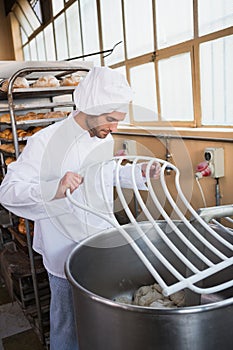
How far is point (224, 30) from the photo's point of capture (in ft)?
5.58

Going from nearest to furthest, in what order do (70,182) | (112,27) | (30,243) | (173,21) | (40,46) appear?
(70,182) → (30,243) → (173,21) → (112,27) → (40,46)

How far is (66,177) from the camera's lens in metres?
0.96

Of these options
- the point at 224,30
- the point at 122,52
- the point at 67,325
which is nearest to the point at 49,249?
the point at 67,325

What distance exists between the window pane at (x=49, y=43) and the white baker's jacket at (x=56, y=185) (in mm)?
3322

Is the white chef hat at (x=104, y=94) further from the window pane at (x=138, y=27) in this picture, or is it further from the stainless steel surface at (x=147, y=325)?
the window pane at (x=138, y=27)

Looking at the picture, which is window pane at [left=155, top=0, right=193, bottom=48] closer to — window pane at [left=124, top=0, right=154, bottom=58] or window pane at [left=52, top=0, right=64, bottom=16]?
window pane at [left=124, top=0, right=154, bottom=58]

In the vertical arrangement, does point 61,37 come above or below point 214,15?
above

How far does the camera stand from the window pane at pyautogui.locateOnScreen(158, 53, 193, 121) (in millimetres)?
2035

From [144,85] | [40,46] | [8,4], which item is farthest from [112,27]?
[8,4]

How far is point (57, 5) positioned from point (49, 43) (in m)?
0.62

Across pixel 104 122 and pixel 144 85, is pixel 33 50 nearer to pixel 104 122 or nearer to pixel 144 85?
pixel 144 85

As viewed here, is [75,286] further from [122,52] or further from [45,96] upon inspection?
[122,52]

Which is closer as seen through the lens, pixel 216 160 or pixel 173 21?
pixel 216 160

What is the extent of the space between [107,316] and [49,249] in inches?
29.3
